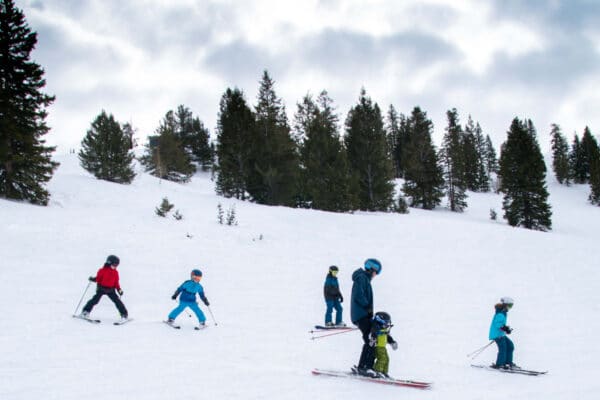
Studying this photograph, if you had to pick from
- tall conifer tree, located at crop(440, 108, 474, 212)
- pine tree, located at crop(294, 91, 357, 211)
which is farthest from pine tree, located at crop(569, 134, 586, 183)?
pine tree, located at crop(294, 91, 357, 211)

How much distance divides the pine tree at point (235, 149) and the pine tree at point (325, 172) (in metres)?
4.95

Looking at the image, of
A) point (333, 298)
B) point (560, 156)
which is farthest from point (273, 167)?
point (560, 156)

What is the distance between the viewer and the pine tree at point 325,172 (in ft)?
105

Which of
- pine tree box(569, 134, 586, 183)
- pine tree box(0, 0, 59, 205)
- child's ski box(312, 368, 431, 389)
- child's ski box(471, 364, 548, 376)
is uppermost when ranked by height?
pine tree box(569, 134, 586, 183)

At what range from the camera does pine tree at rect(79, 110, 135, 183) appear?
3575 centimetres

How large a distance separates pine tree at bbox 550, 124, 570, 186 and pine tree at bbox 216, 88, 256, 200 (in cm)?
6496

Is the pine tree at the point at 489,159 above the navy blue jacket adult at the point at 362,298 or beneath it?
above

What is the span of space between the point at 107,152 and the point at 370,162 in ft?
78.2

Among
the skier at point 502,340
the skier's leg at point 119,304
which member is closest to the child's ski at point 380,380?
the skier at point 502,340

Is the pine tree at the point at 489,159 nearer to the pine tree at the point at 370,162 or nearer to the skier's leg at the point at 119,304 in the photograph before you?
the pine tree at the point at 370,162

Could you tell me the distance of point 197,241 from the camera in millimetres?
19797

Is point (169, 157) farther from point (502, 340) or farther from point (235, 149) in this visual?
point (502, 340)

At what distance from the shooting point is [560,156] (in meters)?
76.1

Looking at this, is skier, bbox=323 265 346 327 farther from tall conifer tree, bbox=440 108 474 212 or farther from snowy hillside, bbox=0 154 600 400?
tall conifer tree, bbox=440 108 474 212
